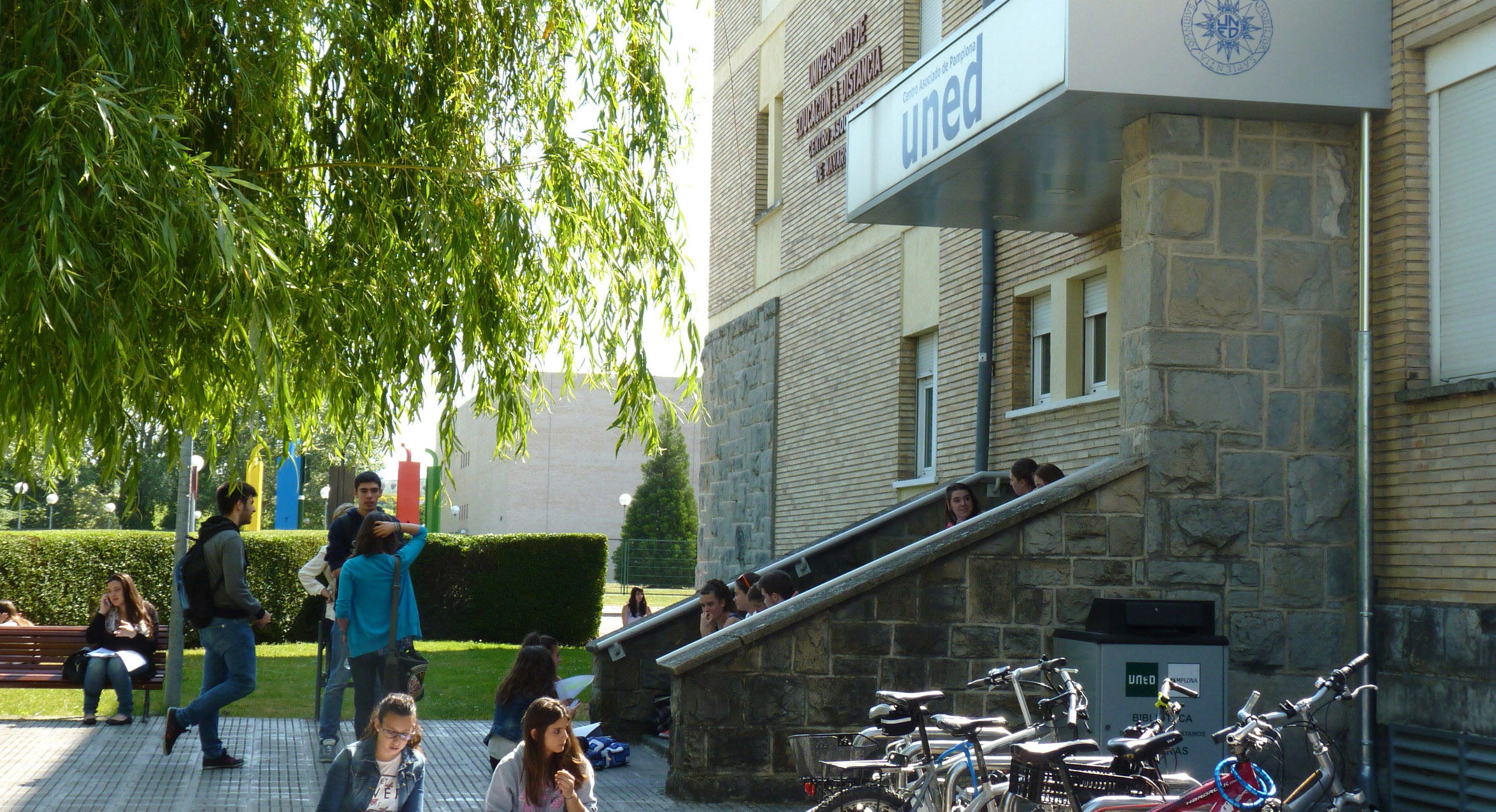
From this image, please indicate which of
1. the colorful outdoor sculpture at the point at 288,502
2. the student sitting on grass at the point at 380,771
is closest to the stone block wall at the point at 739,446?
the colorful outdoor sculpture at the point at 288,502

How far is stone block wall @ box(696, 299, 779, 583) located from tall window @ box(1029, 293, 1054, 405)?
629 centimetres

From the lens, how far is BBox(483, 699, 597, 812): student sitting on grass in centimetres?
512

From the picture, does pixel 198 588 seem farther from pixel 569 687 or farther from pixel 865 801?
pixel 865 801

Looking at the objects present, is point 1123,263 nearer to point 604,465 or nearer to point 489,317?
point 489,317

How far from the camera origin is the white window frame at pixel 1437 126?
25.3 feet

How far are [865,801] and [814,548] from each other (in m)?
6.67

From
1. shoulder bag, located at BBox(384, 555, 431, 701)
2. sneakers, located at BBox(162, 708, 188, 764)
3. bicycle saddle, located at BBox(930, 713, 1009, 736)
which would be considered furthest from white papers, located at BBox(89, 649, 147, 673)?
bicycle saddle, located at BBox(930, 713, 1009, 736)

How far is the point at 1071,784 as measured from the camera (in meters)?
4.96

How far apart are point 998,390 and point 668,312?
451 centimetres

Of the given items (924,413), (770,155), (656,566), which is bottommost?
(656,566)

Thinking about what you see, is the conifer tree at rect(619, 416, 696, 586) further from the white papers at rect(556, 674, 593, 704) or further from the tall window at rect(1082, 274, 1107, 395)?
the white papers at rect(556, 674, 593, 704)

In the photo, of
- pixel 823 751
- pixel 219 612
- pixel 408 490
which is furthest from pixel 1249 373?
pixel 408 490

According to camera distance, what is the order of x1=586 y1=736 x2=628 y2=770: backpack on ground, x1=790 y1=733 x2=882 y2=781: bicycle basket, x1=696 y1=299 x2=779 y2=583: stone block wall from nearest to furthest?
x1=790 y1=733 x2=882 y2=781: bicycle basket, x1=586 y1=736 x2=628 y2=770: backpack on ground, x1=696 y1=299 x2=779 y2=583: stone block wall

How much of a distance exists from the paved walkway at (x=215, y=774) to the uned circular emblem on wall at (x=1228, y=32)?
4.81m
